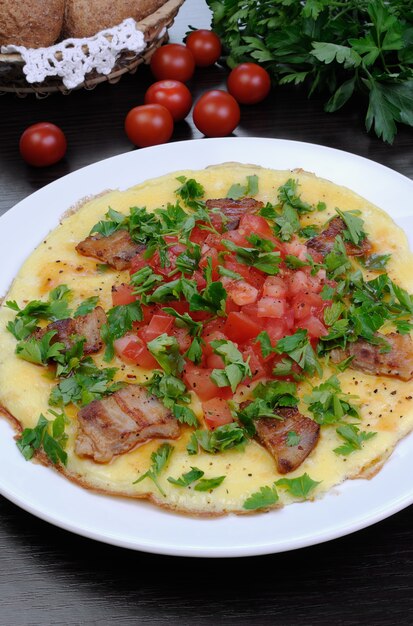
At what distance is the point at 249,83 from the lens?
6.96 metres

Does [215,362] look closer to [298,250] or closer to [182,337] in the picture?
[182,337]

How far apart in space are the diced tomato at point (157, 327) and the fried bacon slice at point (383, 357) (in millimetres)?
922

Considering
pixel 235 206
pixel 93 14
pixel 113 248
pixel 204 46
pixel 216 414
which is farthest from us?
pixel 204 46

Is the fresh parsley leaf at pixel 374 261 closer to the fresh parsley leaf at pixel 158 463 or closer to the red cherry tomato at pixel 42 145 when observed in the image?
the fresh parsley leaf at pixel 158 463

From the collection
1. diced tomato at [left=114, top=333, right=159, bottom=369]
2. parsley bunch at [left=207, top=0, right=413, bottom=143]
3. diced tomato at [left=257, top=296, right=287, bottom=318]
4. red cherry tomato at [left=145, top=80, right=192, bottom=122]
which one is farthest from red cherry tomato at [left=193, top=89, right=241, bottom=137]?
diced tomato at [left=114, top=333, right=159, bottom=369]

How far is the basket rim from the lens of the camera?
6418mm

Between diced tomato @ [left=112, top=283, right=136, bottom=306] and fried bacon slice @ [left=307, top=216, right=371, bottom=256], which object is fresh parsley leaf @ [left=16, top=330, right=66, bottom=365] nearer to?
diced tomato @ [left=112, top=283, right=136, bottom=306]

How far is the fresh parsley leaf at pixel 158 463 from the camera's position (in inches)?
144

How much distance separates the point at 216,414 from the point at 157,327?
65cm

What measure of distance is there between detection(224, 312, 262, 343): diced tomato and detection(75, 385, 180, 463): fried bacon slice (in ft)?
1.84

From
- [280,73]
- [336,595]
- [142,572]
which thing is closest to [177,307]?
Result: [142,572]

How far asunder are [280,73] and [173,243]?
3148mm

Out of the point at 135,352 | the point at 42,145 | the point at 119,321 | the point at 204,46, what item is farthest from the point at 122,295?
the point at 204,46

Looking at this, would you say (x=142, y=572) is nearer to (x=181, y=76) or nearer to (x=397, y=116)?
(x=397, y=116)
